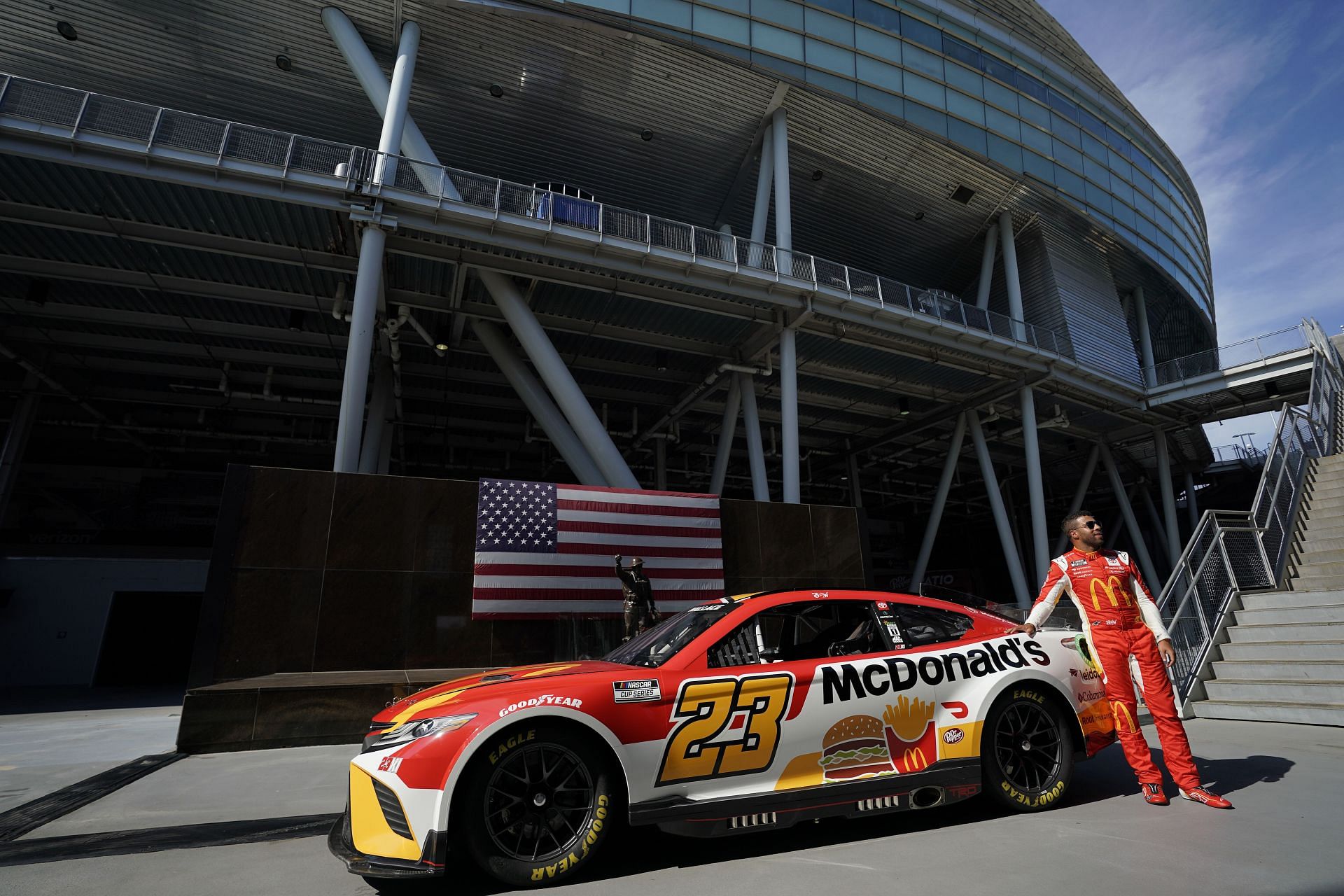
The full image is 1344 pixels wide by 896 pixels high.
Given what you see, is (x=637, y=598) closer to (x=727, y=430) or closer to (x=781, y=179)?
(x=727, y=430)

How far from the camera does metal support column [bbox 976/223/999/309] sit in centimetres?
2450

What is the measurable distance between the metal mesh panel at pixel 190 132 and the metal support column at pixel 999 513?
2516 cm

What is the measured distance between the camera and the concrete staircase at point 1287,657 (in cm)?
696

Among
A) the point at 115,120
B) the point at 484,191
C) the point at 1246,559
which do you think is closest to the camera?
the point at 1246,559

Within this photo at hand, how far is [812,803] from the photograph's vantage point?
363 centimetres

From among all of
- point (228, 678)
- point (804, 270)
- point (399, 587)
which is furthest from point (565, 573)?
point (804, 270)

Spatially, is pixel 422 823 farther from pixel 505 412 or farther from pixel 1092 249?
pixel 1092 249

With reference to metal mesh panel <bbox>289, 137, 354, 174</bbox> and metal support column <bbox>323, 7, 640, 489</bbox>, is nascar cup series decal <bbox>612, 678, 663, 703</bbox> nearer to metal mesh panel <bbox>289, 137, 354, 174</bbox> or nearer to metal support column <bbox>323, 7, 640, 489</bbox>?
metal support column <bbox>323, 7, 640, 489</bbox>

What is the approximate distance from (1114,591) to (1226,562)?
21.0 feet

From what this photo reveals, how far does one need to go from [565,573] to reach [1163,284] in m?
34.5

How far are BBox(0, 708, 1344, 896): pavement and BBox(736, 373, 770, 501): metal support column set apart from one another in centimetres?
1423

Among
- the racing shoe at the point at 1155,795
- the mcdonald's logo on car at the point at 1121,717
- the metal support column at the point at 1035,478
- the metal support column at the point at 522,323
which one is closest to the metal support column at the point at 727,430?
the metal support column at the point at 522,323

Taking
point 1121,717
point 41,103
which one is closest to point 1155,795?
point 1121,717

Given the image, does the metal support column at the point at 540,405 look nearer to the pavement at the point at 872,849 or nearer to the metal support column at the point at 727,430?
the metal support column at the point at 727,430
